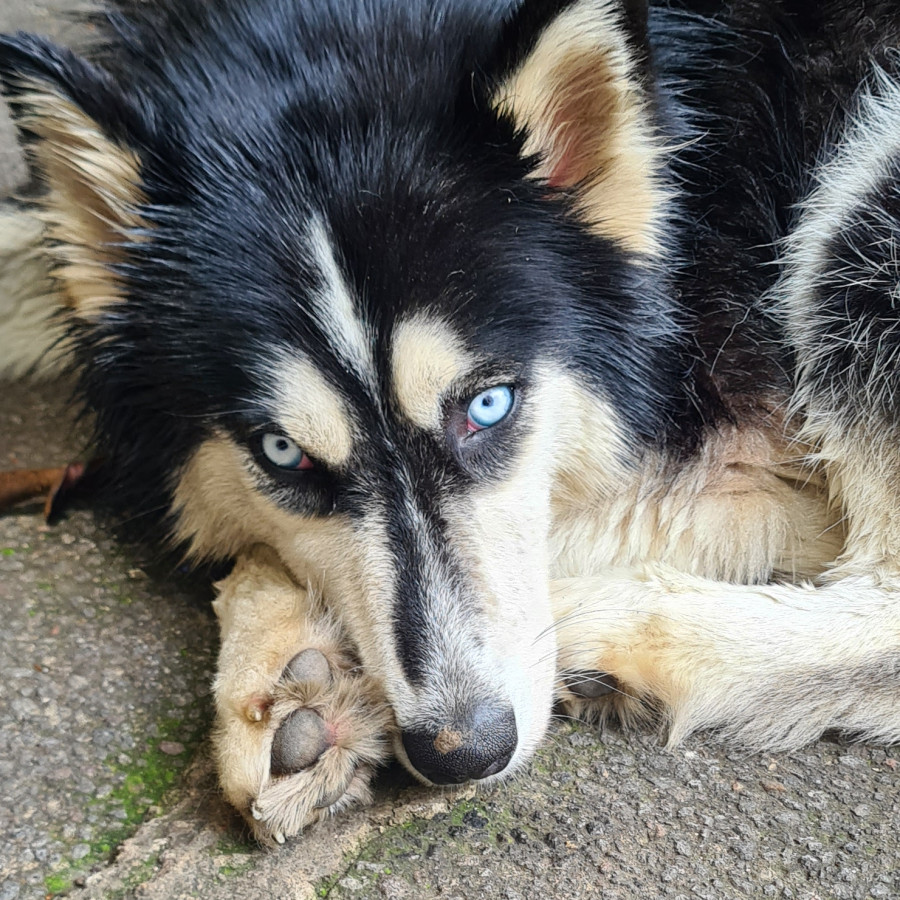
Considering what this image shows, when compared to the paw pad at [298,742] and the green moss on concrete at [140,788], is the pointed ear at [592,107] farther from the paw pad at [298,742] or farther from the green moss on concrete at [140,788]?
the green moss on concrete at [140,788]

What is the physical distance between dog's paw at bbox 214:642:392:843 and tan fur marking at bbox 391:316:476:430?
1.60ft

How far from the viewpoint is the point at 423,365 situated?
5.51ft

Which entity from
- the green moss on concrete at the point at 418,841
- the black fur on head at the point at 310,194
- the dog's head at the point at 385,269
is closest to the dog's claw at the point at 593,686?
the dog's head at the point at 385,269

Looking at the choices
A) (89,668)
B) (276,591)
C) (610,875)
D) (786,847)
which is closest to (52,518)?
(89,668)

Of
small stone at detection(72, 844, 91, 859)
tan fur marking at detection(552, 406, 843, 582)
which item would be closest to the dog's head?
tan fur marking at detection(552, 406, 843, 582)

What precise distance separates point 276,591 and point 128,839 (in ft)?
1.74

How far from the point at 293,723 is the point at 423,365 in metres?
0.66

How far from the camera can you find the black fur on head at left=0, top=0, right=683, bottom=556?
5.52 ft

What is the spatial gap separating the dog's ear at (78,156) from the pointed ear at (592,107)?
69cm

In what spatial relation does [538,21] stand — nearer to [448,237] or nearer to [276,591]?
[448,237]

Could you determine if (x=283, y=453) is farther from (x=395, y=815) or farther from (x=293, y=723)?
(x=395, y=815)

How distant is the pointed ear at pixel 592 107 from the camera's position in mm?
1638

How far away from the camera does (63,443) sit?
2.64 m

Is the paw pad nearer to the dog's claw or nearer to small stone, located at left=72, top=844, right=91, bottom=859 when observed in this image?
small stone, located at left=72, top=844, right=91, bottom=859
